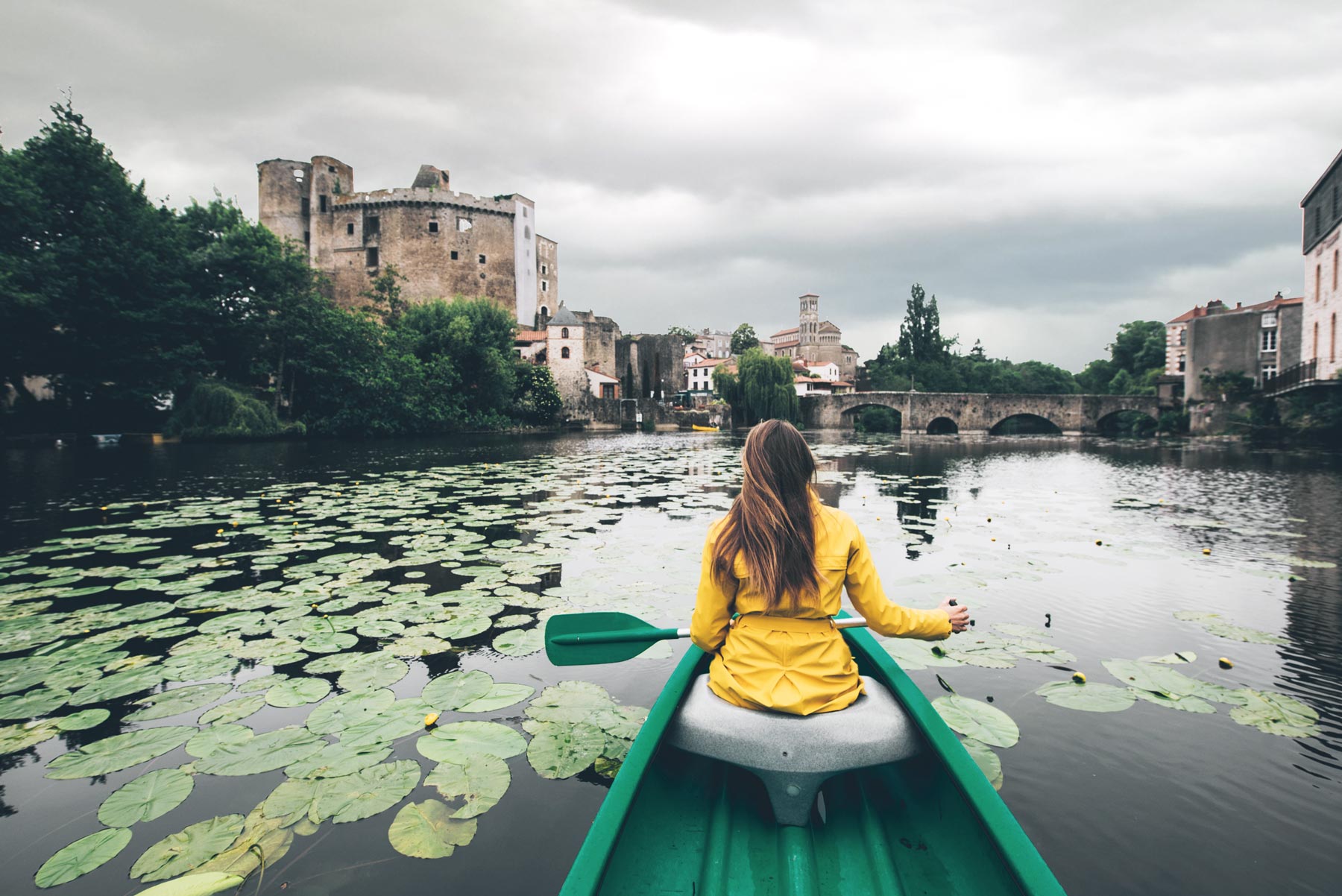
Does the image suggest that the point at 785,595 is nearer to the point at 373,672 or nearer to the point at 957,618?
the point at 957,618

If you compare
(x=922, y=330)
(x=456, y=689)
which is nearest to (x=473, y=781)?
(x=456, y=689)

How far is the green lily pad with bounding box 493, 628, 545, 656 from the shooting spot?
317 cm

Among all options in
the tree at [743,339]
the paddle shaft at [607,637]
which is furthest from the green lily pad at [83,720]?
the tree at [743,339]

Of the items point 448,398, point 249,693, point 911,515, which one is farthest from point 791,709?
point 448,398

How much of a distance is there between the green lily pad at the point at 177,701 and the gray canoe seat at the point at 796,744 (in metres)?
2.08

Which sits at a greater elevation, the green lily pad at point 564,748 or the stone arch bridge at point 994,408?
the stone arch bridge at point 994,408

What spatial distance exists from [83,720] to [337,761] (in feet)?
3.68

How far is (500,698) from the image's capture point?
2654 mm

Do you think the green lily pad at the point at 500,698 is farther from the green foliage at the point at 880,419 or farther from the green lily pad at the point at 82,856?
the green foliage at the point at 880,419

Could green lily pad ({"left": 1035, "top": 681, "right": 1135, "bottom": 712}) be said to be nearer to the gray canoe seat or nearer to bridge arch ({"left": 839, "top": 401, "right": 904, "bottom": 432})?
the gray canoe seat

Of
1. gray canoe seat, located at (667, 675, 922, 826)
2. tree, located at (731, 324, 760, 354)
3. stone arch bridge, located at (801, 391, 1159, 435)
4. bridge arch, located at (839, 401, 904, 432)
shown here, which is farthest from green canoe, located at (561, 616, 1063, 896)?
tree, located at (731, 324, 760, 354)

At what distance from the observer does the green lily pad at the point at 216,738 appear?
2.23 m

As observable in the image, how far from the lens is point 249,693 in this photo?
266 centimetres

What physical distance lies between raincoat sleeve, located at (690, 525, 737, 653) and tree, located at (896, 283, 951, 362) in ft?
227
